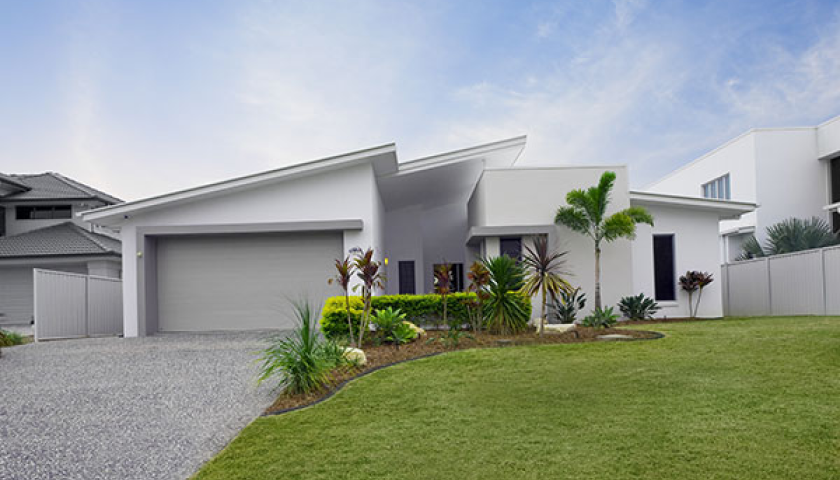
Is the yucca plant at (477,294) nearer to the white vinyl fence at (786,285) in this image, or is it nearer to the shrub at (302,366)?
the shrub at (302,366)

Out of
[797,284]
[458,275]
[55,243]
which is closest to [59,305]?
[55,243]

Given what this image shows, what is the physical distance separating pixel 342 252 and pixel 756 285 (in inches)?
536

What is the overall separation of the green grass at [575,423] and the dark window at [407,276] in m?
14.1

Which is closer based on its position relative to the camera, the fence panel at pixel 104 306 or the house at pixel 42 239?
the fence panel at pixel 104 306

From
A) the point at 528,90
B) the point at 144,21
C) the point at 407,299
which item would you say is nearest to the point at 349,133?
the point at 528,90

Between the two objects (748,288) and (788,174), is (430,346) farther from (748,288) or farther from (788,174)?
(788,174)

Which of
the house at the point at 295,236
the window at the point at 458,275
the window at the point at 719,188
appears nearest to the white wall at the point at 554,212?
the house at the point at 295,236

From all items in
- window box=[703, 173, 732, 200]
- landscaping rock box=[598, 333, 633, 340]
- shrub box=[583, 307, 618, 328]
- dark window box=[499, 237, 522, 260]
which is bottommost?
landscaping rock box=[598, 333, 633, 340]

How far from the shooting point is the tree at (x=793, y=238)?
20.4 metres

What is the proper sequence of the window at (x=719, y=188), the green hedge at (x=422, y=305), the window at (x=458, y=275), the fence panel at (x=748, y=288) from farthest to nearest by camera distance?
the window at (x=719, y=188)
the window at (x=458, y=275)
the fence panel at (x=748, y=288)
the green hedge at (x=422, y=305)

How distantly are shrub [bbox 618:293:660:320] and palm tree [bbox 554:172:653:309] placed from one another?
3.04ft

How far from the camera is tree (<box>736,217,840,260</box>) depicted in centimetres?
2044

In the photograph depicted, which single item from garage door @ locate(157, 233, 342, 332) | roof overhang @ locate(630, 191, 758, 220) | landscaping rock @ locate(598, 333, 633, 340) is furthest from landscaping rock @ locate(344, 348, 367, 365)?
roof overhang @ locate(630, 191, 758, 220)

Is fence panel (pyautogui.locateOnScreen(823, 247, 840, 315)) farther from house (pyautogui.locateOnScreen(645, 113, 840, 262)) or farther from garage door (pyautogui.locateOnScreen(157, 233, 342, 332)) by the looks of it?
garage door (pyautogui.locateOnScreen(157, 233, 342, 332))
